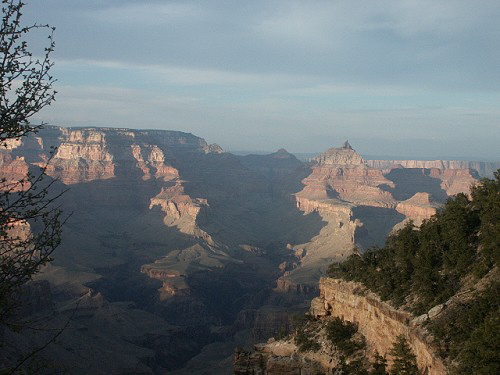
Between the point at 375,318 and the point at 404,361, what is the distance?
5.43m

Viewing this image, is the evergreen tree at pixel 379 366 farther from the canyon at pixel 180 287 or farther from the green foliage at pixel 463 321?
the canyon at pixel 180 287

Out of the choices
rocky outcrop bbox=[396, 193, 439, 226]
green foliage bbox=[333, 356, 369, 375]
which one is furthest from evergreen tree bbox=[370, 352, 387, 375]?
rocky outcrop bbox=[396, 193, 439, 226]

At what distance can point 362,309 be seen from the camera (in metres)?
26.7

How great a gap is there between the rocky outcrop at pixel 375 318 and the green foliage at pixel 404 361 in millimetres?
220

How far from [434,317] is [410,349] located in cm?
147

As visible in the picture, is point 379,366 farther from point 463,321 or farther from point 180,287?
point 180,287

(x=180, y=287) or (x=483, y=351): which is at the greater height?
(x=483, y=351)

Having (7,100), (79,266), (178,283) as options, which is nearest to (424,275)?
(7,100)

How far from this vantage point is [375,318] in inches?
981

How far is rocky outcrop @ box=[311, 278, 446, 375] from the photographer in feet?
61.0

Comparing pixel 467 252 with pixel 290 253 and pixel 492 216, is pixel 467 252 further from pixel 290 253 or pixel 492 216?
pixel 290 253

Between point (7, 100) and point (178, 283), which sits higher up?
point (7, 100)

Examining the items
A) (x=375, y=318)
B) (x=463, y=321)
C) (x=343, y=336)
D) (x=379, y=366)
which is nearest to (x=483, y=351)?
(x=463, y=321)

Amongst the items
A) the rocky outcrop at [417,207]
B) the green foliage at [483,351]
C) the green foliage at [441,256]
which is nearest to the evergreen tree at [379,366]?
the green foliage at [441,256]
